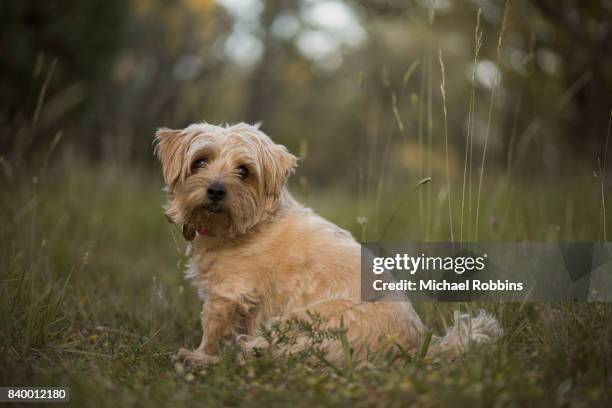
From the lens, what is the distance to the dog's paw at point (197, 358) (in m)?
3.13

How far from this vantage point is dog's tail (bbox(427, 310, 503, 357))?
2.93 m

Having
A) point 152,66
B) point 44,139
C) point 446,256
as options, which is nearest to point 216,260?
point 446,256

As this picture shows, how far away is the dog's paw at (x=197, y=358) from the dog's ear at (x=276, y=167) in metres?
1.04

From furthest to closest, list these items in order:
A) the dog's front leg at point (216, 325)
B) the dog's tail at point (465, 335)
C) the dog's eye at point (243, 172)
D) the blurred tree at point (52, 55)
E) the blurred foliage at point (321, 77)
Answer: the blurred tree at point (52, 55) < the blurred foliage at point (321, 77) < the dog's eye at point (243, 172) < the dog's front leg at point (216, 325) < the dog's tail at point (465, 335)

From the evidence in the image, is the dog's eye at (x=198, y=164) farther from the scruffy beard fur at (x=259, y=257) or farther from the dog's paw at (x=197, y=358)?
the dog's paw at (x=197, y=358)

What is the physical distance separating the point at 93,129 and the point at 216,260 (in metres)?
11.4

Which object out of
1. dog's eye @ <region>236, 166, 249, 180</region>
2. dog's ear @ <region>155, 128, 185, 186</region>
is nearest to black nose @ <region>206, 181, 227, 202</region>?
dog's eye @ <region>236, 166, 249, 180</region>

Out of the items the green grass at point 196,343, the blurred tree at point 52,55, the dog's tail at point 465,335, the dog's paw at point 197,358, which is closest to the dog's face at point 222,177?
the green grass at point 196,343

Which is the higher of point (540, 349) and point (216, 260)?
point (216, 260)

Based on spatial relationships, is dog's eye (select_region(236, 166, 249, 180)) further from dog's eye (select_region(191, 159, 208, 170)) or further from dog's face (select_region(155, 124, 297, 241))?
dog's eye (select_region(191, 159, 208, 170))

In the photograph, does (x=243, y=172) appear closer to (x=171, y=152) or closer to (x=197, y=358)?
(x=171, y=152)

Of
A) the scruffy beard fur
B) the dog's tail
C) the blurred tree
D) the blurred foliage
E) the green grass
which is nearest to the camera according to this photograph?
the green grass

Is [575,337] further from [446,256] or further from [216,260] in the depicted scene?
[216,260]

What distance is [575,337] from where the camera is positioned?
9.29 feet
